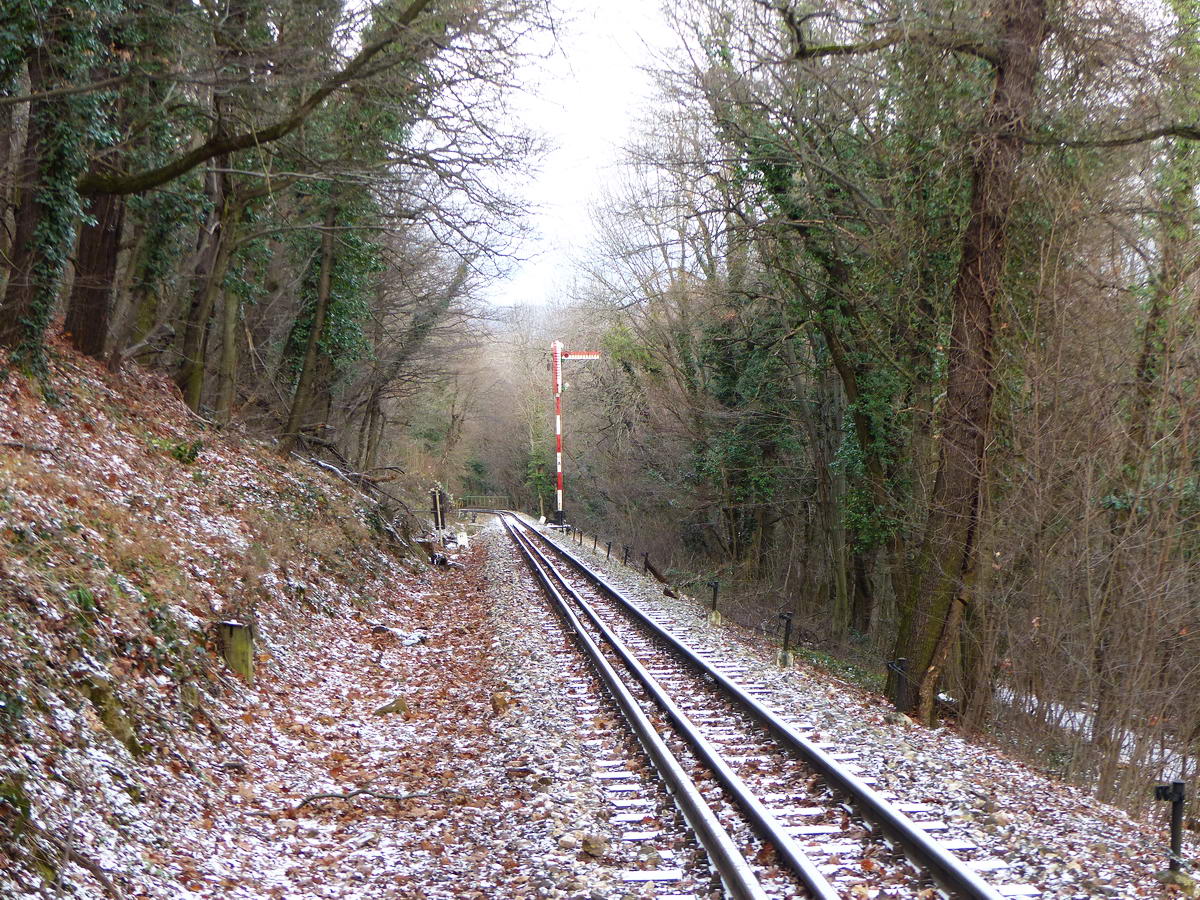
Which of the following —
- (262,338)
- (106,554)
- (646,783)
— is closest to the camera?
(646,783)

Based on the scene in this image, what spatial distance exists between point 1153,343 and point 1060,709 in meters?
4.33

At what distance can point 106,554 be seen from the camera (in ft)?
26.9

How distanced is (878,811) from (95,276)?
1336 centimetres

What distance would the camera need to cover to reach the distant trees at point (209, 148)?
10.5 meters

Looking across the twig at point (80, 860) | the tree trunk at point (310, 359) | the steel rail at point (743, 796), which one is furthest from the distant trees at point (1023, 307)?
the tree trunk at point (310, 359)

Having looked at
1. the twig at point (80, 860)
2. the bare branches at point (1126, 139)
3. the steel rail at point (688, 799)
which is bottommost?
the twig at point (80, 860)

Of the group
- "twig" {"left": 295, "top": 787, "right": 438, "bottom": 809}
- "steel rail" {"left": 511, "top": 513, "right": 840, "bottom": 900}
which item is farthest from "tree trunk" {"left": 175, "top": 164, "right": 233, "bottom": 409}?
"twig" {"left": 295, "top": 787, "right": 438, "bottom": 809}

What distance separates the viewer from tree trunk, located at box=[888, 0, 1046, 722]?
991 cm

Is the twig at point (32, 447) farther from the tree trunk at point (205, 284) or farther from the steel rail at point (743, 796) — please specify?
the tree trunk at point (205, 284)

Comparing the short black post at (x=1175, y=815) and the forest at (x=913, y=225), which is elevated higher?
the forest at (x=913, y=225)

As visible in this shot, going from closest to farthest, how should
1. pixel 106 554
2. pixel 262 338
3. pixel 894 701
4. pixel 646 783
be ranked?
pixel 646 783
pixel 106 554
pixel 894 701
pixel 262 338

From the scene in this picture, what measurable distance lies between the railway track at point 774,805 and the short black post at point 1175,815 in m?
0.90

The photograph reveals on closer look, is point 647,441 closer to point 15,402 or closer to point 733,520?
point 733,520

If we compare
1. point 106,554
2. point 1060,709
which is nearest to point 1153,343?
point 1060,709
